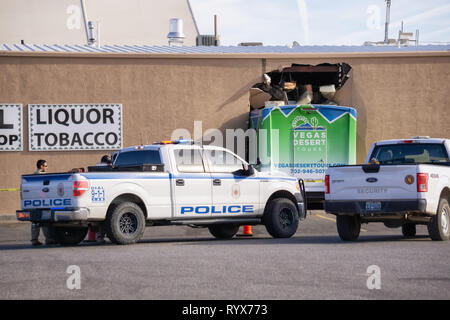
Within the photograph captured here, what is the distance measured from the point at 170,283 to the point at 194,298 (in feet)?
3.86

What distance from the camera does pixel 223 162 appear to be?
17.4 m

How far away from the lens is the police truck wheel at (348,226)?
15.9 meters

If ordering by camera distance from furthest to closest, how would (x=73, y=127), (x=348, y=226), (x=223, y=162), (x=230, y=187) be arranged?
(x=73, y=127) < (x=223, y=162) < (x=230, y=187) < (x=348, y=226)

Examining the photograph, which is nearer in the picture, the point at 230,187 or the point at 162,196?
the point at 162,196

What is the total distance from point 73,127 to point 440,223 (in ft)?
47.2

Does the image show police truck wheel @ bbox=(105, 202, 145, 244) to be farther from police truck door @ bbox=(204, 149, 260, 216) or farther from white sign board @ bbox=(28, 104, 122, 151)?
white sign board @ bbox=(28, 104, 122, 151)

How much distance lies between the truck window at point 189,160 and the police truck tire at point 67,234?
2268 mm

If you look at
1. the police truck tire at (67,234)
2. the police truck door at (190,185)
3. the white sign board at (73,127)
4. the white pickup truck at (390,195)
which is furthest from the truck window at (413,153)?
the white sign board at (73,127)

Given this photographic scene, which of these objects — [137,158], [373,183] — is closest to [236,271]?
[373,183]

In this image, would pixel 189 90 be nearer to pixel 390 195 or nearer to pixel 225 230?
pixel 225 230

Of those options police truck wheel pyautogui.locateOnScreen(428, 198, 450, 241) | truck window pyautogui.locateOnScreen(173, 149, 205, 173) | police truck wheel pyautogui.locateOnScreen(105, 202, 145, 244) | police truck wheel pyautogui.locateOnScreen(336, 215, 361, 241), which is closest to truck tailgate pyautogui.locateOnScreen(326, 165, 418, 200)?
police truck wheel pyautogui.locateOnScreen(336, 215, 361, 241)

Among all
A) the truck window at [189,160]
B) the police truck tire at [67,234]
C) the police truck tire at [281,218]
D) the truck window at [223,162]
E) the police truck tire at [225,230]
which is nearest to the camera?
the police truck tire at [67,234]

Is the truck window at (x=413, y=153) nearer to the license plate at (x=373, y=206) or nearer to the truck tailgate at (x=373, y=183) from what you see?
the truck tailgate at (x=373, y=183)

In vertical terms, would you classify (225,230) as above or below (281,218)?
below
